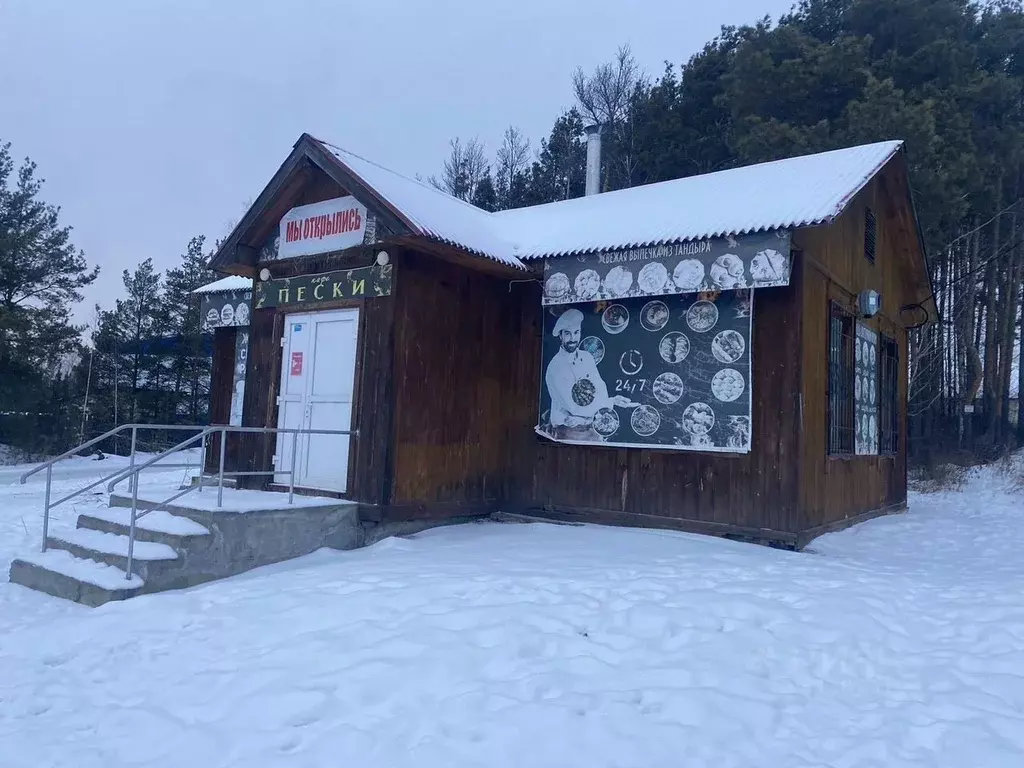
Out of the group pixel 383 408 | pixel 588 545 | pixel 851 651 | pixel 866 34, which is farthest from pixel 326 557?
pixel 866 34

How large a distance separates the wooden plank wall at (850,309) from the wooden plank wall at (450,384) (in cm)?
326

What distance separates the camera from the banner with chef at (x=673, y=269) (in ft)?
23.8

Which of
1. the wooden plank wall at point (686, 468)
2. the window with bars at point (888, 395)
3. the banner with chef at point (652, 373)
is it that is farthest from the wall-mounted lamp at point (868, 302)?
the banner with chef at point (652, 373)

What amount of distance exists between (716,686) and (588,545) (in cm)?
331

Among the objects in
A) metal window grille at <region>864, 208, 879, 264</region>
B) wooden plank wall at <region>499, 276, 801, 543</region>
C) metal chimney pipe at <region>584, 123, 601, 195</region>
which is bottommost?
wooden plank wall at <region>499, 276, 801, 543</region>

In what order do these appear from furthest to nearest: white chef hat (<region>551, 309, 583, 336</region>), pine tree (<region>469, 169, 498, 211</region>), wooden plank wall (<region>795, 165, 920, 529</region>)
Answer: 1. pine tree (<region>469, 169, 498, 211</region>)
2. white chef hat (<region>551, 309, 583, 336</region>)
3. wooden plank wall (<region>795, 165, 920, 529</region>)

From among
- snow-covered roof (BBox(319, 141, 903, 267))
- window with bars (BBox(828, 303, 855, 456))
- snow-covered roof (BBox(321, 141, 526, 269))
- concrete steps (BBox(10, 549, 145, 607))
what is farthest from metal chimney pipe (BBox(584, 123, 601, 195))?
concrete steps (BBox(10, 549, 145, 607))

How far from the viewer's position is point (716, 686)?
412cm

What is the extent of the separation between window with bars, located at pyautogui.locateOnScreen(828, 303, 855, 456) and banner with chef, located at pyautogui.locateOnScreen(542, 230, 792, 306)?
187 cm

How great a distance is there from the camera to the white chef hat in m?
8.87

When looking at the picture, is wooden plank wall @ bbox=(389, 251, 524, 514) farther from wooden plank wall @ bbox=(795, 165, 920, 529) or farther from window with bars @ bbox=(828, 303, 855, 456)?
window with bars @ bbox=(828, 303, 855, 456)

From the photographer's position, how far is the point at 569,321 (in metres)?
8.94

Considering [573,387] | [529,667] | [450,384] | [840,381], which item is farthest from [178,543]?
[840,381]

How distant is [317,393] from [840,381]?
6.07 m
